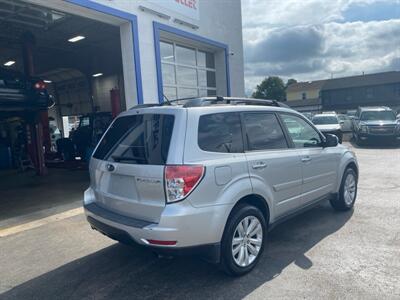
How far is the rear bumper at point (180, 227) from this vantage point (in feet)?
9.59

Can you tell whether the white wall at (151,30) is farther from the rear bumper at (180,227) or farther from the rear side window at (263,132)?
the rear bumper at (180,227)

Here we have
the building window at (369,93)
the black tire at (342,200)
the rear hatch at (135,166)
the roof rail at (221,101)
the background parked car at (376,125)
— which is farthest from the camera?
the building window at (369,93)

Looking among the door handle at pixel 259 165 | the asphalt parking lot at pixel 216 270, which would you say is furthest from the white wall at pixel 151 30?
the door handle at pixel 259 165

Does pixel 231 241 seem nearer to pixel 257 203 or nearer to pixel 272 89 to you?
pixel 257 203

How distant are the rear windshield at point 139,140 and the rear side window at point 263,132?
3.32ft

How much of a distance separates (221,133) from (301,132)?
69.3 inches

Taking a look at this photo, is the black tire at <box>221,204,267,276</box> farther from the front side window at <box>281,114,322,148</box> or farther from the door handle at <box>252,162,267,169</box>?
the front side window at <box>281,114,322,148</box>

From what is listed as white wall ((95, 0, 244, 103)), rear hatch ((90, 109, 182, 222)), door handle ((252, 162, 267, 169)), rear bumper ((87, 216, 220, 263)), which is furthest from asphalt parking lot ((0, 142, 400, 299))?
white wall ((95, 0, 244, 103))

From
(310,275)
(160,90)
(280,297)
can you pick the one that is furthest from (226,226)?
(160,90)

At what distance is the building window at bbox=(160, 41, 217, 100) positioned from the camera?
9.95 metres

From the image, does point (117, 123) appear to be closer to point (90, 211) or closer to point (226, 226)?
point (90, 211)

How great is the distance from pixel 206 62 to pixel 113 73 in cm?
912

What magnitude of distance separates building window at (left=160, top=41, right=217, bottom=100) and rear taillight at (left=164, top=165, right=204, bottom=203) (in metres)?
7.19

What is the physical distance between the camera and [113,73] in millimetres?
19344
